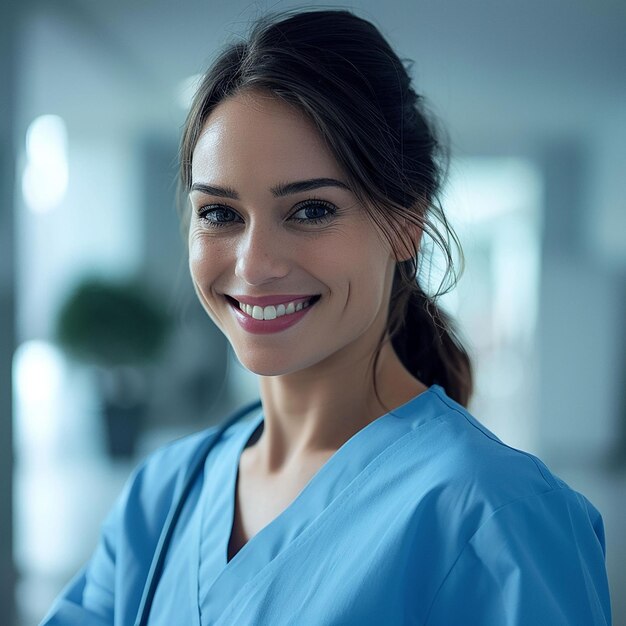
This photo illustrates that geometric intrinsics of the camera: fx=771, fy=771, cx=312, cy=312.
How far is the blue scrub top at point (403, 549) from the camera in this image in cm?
64

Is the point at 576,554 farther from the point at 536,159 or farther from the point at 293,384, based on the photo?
the point at 536,159

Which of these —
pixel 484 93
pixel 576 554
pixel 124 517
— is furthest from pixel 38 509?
pixel 576 554

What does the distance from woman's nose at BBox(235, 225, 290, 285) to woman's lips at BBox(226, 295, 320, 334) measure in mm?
33

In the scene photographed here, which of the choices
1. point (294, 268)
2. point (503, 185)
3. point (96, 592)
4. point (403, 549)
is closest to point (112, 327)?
point (503, 185)

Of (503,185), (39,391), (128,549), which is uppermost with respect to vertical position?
(503,185)

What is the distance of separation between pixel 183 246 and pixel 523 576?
3.02 metres

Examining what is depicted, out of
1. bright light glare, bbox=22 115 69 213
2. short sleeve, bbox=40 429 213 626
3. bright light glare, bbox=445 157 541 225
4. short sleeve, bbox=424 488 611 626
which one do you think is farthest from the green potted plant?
short sleeve, bbox=424 488 611 626

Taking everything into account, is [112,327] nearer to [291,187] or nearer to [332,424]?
[332,424]

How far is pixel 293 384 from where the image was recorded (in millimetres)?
915

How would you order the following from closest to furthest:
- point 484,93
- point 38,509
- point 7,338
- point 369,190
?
point 369,190, point 7,338, point 38,509, point 484,93

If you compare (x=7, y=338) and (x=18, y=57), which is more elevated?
(x=18, y=57)

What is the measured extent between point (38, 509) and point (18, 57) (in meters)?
1.85

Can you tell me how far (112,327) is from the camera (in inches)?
135

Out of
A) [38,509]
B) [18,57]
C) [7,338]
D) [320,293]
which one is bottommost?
[38,509]
